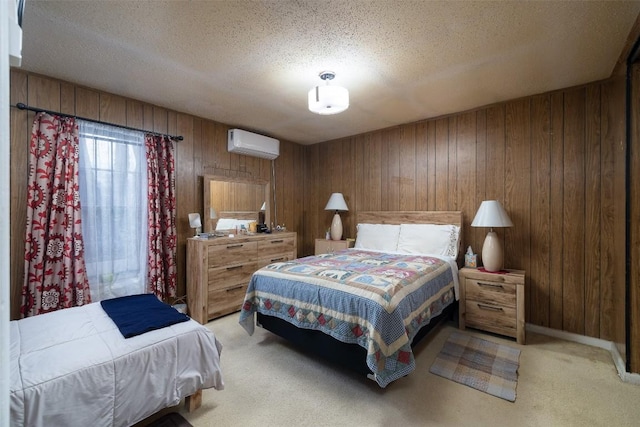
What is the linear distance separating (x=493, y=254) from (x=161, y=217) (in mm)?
3549

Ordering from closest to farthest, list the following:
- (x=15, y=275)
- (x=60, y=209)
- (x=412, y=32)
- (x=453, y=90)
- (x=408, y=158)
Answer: (x=412, y=32), (x=15, y=275), (x=60, y=209), (x=453, y=90), (x=408, y=158)

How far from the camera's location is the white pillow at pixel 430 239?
10.4 feet

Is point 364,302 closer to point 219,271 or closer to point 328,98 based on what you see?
point 328,98

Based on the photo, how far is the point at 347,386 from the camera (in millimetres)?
1973

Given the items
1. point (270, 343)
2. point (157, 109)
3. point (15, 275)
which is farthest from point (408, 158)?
point (15, 275)

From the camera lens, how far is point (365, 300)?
1.84 meters

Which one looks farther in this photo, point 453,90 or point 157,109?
point 157,109

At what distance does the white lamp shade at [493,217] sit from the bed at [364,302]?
0.43 meters

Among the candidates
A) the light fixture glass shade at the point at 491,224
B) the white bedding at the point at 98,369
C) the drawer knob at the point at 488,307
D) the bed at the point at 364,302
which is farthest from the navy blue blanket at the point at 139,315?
the light fixture glass shade at the point at 491,224

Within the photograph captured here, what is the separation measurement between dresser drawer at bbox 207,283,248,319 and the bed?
0.83m

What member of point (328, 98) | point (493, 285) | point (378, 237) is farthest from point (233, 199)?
point (493, 285)

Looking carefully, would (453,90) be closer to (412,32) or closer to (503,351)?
(412,32)

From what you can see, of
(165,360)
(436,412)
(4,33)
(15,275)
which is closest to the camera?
(4,33)

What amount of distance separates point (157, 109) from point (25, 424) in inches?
114
